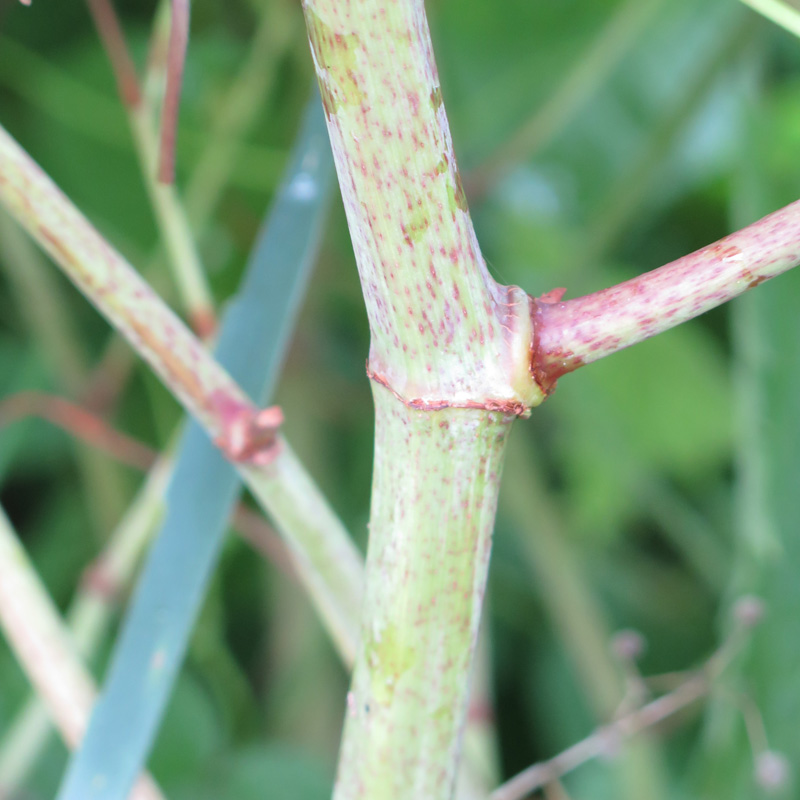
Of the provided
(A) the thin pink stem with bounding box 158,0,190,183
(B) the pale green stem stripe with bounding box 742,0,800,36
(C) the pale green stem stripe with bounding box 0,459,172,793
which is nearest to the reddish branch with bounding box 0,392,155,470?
(C) the pale green stem stripe with bounding box 0,459,172,793

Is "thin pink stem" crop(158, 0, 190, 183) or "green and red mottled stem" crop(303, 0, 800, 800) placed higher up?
"thin pink stem" crop(158, 0, 190, 183)

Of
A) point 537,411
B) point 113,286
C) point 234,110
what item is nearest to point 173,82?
point 113,286

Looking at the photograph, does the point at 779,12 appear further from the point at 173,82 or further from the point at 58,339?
the point at 58,339

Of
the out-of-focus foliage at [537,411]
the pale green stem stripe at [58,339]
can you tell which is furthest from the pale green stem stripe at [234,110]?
the pale green stem stripe at [58,339]

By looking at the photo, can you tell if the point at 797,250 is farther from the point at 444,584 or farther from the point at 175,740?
the point at 175,740

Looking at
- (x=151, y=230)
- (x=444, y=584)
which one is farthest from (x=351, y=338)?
(x=444, y=584)

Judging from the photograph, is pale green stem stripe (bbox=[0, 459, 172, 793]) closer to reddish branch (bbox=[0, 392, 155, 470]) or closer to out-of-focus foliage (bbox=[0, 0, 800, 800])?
reddish branch (bbox=[0, 392, 155, 470])

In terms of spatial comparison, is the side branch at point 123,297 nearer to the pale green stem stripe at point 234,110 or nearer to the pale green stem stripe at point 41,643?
the pale green stem stripe at point 41,643
